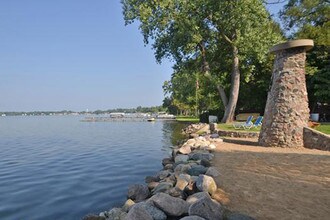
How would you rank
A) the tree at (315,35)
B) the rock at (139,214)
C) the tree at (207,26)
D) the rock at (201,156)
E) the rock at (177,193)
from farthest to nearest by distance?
the tree at (315,35) → the tree at (207,26) → the rock at (201,156) → the rock at (177,193) → the rock at (139,214)

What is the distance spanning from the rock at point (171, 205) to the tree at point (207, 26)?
17106 millimetres

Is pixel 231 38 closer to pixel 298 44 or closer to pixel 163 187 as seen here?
pixel 298 44

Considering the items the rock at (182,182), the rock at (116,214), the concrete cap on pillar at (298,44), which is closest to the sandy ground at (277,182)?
the rock at (182,182)

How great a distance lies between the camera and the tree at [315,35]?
901 inches

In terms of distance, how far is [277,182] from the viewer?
6.53 meters

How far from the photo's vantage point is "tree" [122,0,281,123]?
20922 millimetres

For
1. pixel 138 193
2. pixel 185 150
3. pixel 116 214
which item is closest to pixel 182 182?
pixel 138 193

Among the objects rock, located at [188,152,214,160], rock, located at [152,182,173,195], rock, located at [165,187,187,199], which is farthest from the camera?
rock, located at [188,152,214,160]

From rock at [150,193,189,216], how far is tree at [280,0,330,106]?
2106 centimetres

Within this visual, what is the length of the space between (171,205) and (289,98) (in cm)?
856

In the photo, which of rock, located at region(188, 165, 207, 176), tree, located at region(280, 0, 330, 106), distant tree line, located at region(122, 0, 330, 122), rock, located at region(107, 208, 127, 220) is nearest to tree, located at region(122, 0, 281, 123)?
distant tree line, located at region(122, 0, 330, 122)

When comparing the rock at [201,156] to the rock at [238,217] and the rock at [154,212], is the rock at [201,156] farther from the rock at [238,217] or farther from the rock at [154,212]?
the rock at [238,217]

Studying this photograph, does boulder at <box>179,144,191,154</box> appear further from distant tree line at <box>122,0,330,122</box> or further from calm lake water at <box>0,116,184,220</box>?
distant tree line at <box>122,0,330,122</box>

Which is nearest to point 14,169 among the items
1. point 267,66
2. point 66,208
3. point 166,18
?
point 66,208
